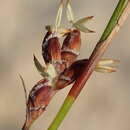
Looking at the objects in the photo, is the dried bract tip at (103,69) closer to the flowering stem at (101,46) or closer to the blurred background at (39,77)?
the flowering stem at (101,46)

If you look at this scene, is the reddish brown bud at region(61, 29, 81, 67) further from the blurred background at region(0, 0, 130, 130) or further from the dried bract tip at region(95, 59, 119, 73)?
the blurred background at region(0, 0, 130, 130)

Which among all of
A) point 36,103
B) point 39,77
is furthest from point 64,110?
point 39,77

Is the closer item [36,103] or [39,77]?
[36,103]

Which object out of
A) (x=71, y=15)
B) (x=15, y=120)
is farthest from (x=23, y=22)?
(x=71, y=15)

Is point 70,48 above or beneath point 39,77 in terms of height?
above

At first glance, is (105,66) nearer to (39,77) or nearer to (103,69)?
(103,69)

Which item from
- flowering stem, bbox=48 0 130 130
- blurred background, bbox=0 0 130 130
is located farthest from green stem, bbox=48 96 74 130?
blurred background, bbox=0 0 130 130
